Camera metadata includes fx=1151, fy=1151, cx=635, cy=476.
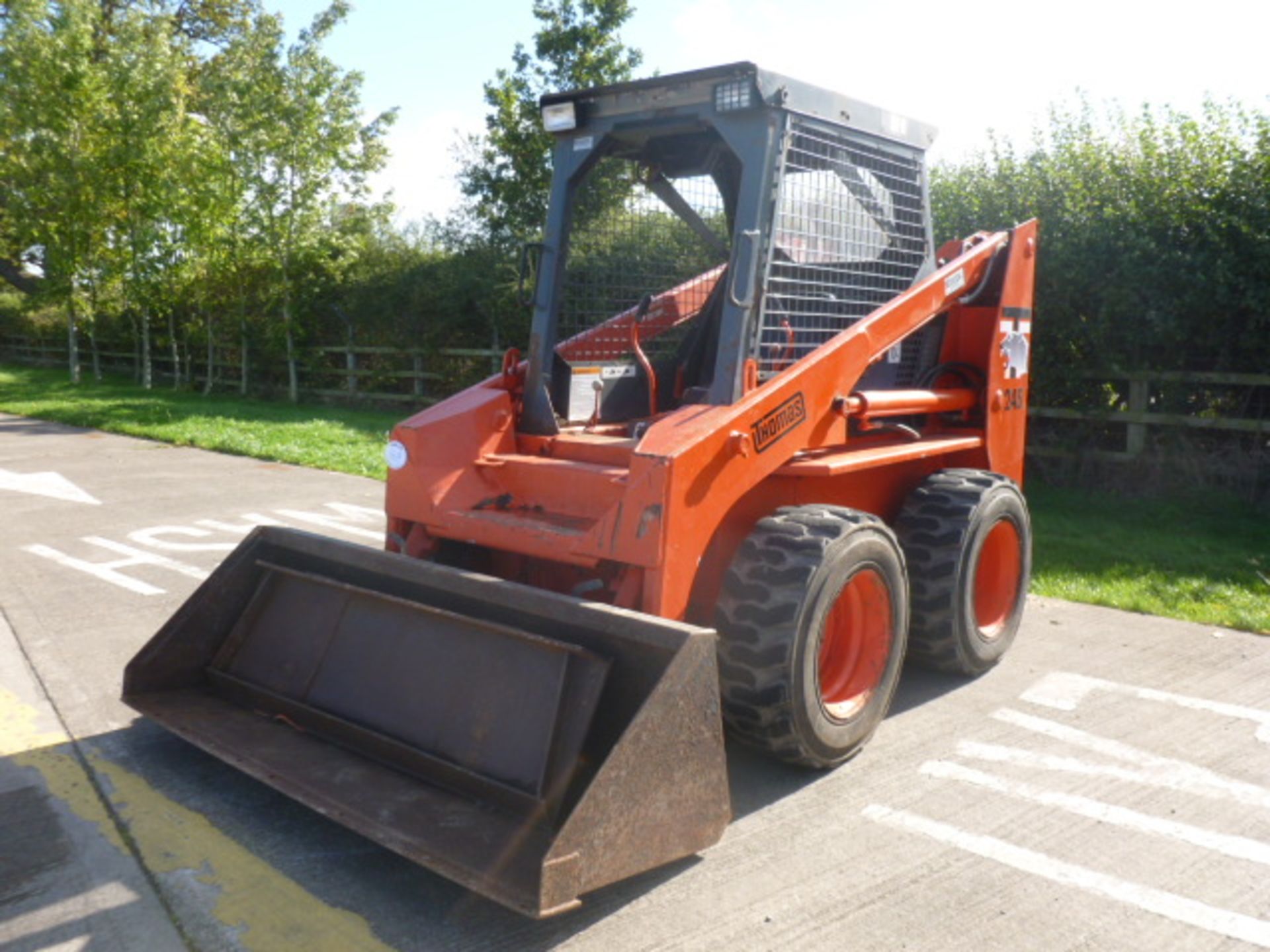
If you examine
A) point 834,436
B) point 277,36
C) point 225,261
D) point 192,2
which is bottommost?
point 834,436

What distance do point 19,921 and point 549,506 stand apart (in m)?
2.21

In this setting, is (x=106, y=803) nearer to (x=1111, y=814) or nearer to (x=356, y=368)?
(x=1111, y=814)

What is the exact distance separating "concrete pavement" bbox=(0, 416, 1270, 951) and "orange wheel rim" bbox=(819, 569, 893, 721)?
11.8 inches

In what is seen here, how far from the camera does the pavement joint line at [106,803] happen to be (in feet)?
10.7

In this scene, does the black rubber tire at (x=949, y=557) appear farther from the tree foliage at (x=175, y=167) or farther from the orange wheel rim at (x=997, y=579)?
the tree foliage at (x=175, y=167)

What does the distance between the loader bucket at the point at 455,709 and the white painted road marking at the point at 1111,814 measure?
1319mm

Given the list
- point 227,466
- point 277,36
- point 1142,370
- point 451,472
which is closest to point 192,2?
point 277,36

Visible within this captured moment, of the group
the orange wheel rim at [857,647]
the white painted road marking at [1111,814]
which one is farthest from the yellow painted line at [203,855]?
the white painted road marking at [1111,814]

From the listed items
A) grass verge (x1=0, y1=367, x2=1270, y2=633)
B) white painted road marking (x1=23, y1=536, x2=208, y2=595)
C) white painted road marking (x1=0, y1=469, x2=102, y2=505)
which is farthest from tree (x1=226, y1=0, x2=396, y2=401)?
white painted road marking (x1=23, y1=536, x2=208, y2=595)

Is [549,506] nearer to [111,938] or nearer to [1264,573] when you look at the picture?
[111,938]

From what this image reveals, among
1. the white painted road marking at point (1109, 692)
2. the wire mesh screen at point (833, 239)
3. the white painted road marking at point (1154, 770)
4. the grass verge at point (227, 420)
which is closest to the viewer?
the white painted road marking at point (1154, 770)

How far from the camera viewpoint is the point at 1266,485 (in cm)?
935

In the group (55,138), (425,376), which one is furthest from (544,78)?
(55,138)

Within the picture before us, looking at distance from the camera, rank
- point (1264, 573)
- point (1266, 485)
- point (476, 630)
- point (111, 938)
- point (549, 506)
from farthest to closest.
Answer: point (1266, 485) → point (1264, 573) → point (549, 506) → point (476, 630) → point (111, 938)
